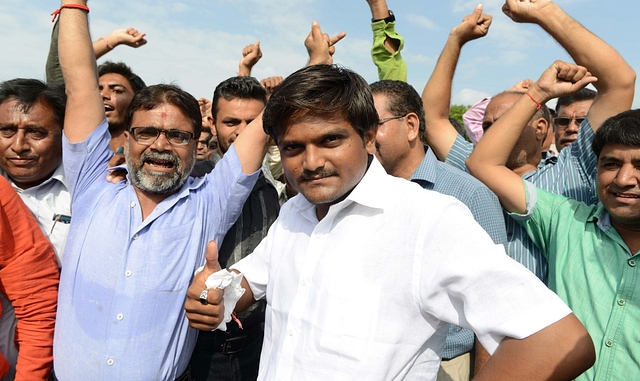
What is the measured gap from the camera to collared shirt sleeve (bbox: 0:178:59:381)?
206cm

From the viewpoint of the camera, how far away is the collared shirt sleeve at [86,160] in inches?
88.9

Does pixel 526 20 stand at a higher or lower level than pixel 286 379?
higher

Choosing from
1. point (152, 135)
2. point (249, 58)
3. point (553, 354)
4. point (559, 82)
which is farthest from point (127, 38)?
point (553, 354)

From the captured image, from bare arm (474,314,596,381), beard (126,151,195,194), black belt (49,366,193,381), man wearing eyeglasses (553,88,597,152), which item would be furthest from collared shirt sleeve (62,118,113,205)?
man wearing eyeglasses (553,88,597,152)

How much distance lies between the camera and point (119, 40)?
3.39 meters

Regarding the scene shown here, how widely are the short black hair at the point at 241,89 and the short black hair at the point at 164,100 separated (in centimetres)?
84

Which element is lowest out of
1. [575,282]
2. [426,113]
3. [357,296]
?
[575,282]

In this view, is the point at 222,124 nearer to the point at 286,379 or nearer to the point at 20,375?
the point at 20,375

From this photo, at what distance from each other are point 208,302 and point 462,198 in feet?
4.72

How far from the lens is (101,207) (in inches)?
87.5

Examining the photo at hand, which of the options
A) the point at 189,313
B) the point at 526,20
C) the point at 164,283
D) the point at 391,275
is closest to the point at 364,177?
the point at 391,275

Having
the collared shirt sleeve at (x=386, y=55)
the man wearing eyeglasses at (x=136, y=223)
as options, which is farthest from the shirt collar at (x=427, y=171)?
the collared shirt sleeve at (x=386, y=55)

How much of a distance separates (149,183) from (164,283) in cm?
54

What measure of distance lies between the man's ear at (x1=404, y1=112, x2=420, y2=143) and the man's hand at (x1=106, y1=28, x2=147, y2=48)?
2.12 metres
